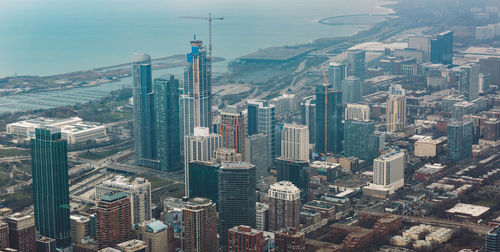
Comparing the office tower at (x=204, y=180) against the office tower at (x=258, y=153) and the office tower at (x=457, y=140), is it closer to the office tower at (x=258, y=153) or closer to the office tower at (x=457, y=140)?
the office tower at (x=258, y=153)

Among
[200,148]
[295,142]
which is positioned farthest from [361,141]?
[200,148]

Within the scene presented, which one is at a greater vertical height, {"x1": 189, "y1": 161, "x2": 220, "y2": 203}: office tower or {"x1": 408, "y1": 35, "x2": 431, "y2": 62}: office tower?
{"x1": 408, "y1": 35, "x2": 431, "y2": 62}: office tower

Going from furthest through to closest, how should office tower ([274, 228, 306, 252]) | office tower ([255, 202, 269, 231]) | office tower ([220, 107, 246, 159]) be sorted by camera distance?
1. office tower ([220, 107, 246, 159])
2. office tower ([255, 202, 269, 231])
3. office tower ([274, 228, 306, 252])

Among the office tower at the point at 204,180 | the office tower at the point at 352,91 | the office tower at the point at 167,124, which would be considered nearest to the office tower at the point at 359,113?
the office tower at the point at 352,91

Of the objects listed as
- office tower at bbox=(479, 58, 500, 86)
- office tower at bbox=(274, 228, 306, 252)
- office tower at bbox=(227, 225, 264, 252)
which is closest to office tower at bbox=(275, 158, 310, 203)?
office tower at bbox=(274, 228, 306, 252)

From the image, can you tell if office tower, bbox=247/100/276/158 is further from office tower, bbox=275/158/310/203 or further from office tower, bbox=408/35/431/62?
office tower, bbox=408/35/431/62

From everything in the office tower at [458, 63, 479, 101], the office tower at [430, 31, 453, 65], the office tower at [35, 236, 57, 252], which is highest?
the office tower at [430, 31, 453, 65]

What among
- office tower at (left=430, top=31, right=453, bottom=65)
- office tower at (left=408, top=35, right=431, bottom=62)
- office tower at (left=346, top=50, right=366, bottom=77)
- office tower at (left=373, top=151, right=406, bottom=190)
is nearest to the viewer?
office tower at (left=373, top=151, right=406, bottom=190)

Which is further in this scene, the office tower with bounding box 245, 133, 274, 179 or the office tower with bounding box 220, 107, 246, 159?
the office tower with bounding box 245, 133, 274, 179
